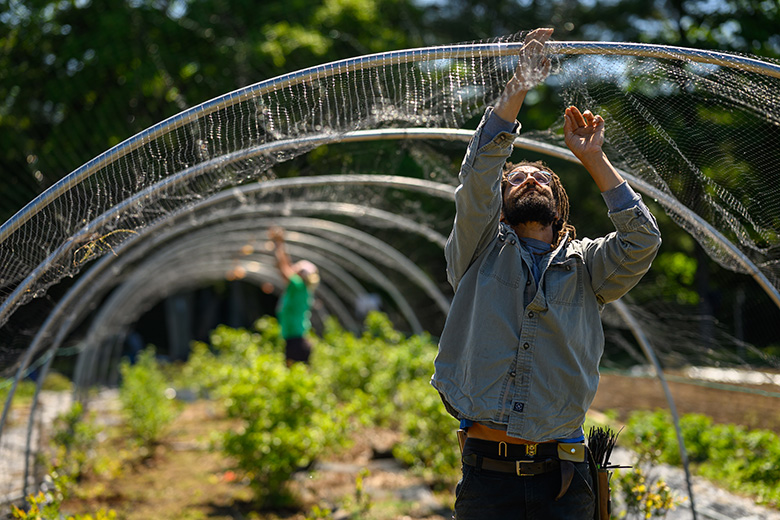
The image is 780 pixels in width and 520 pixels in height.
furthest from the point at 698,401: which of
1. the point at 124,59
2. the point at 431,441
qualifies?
the point at 124,59

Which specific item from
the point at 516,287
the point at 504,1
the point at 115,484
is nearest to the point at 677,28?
the point at 504,1

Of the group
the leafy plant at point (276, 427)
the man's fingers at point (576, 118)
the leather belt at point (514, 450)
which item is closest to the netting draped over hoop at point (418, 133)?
the man's fingers at point (576, 118)

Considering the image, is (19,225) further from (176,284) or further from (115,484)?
(176,284)

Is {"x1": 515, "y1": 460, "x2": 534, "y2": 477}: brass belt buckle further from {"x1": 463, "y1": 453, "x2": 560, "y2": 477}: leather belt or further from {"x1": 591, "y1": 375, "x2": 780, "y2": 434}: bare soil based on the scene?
{"x1": 591, "y1": 375, "x2": 780, "y2": 434}: bare soil

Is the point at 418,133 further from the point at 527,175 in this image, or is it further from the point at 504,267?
the point at 504,267

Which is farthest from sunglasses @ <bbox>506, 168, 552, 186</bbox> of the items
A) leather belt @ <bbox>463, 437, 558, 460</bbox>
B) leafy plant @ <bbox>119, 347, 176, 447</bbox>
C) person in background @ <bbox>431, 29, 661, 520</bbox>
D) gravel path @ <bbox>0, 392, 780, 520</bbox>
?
leafy plant @ <bbox>119, 347, 176, 447</bbox>

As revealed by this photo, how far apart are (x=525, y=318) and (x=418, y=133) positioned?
63.5 inches

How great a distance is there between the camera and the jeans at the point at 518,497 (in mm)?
2371

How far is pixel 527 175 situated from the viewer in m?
2.62

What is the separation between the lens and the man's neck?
2.63m

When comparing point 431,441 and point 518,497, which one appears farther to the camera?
point 431,441

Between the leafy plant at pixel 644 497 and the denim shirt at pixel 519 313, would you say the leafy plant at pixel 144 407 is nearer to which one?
the leafy plant at pixel 644 497

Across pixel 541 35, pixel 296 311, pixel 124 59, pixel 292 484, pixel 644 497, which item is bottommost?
pixel 292 484

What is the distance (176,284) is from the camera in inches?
577
